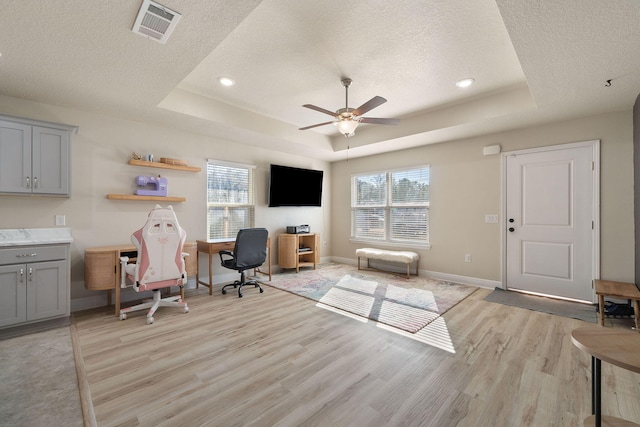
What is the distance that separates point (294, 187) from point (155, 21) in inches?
155

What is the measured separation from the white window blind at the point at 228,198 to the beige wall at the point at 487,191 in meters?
2.63

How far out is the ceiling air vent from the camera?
70.4 inches

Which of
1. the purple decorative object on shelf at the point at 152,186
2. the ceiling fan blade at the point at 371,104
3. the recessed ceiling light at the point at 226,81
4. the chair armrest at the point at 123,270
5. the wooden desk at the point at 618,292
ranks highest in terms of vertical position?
the recessed ceiling light at the point at 226,81

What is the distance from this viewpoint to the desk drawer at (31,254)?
2643 millimetres

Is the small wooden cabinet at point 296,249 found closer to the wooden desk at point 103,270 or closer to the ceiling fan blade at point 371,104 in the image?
the wooden desk at point 103,270

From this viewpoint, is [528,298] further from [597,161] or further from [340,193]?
[340,193]

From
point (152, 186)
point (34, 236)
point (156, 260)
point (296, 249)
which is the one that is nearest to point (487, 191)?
point (296, 249)

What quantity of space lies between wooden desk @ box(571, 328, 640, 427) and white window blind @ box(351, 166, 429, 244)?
3.84 metres

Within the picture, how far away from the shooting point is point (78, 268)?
3438mm

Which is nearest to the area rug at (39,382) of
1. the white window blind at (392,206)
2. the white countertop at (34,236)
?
the white countertop at (34,236)

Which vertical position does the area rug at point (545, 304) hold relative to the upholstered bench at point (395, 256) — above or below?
below

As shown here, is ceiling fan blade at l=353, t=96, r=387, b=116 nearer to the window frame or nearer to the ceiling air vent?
the ceiling air vent

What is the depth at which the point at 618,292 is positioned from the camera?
2857 mm

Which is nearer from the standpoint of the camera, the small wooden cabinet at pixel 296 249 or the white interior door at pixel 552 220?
the white interior door at pixel 552 220
